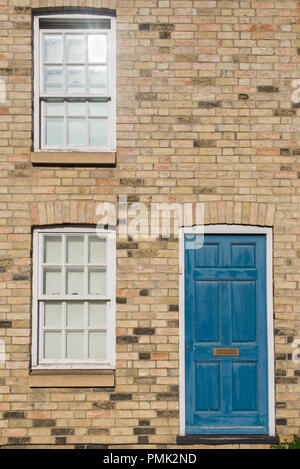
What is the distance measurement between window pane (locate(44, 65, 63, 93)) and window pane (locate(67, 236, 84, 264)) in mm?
1939

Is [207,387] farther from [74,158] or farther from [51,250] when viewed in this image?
[74,158]

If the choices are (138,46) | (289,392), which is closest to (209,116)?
(138,46)

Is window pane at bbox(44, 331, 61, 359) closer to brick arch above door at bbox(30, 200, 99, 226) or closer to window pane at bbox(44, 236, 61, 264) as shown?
window pane at bbox(44, 236, 61, 264)

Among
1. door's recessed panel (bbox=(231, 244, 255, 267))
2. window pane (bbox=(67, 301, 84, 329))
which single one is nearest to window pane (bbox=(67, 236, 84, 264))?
window pane (bbox=(67, 301, 84, 329))

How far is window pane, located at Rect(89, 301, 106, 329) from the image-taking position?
237 inches

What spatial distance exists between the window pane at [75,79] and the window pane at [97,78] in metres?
0.10

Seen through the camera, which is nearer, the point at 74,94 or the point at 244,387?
the point at 244,387

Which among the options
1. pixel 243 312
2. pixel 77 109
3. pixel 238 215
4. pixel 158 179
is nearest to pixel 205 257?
pixel 238 215

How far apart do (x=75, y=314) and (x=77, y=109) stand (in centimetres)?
264

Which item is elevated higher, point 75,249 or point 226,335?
point 75,249

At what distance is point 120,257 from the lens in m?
5.93

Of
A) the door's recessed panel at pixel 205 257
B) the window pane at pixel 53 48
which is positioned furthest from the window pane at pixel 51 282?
the window pane at pixel 53 48

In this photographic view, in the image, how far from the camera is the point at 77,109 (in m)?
6.18

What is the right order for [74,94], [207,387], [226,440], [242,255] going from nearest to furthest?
[226,440]
[207,387]
[242,255]
[74,94]
